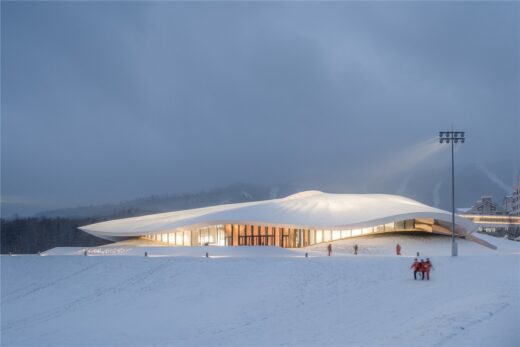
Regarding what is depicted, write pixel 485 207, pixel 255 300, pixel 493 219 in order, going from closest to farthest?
pixel 255 300 → pixel 493 219 → pixel 485 207

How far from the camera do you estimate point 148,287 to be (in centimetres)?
2561

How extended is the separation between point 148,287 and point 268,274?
18.4 ft

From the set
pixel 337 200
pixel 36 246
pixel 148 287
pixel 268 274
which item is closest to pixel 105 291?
pixel 148 287

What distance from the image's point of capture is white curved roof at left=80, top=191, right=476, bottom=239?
3547 cm

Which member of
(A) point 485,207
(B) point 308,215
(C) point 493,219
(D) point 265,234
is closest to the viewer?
(B) point 308,215

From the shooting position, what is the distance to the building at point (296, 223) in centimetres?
3581

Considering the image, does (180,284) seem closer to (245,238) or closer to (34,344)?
(34,344)

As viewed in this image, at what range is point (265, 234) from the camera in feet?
131

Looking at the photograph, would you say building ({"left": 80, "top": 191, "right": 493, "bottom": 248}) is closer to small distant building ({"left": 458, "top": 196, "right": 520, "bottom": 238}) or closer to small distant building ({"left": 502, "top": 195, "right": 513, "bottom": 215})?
small distant building ({"left": 458, "top": 196, "right": 520, "bottom": 238})

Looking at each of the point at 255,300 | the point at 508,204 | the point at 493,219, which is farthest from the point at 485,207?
the point at 255,300

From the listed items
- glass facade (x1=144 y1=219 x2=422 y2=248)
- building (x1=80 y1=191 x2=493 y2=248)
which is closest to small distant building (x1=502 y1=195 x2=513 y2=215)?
building (x1=80 y1=191 x2=493 y2=248)

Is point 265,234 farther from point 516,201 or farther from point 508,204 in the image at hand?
point 508,204

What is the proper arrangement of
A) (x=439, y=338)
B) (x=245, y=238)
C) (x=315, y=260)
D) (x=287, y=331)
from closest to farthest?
→ (x=439, y=338) < (x=287, y=331) < (x=315, y=260) < (x=245, y=238)

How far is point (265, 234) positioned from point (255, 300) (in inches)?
676
